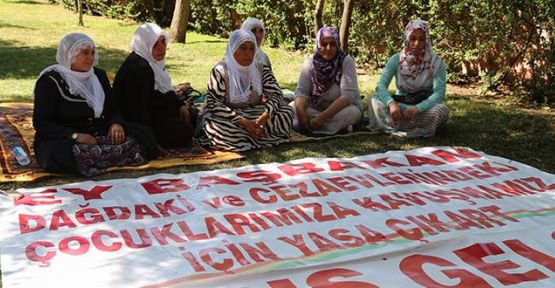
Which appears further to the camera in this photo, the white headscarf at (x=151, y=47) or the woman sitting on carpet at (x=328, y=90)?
the woman sitting on carpet at (x=328, y=90)

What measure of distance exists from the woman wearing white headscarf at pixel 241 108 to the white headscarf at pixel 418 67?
1200 mm

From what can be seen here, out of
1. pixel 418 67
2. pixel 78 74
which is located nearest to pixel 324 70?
pixel 418 67

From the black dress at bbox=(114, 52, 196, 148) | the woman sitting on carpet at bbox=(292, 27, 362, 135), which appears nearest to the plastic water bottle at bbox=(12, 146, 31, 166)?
the black dress at bbox=(114, 52, 196, 148)

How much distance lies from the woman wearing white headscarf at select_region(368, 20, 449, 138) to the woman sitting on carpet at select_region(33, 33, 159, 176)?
7.19 feet

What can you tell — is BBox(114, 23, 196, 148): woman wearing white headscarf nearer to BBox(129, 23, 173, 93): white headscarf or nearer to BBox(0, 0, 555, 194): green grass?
BBox(129, 23, 173, 93): white headscarf

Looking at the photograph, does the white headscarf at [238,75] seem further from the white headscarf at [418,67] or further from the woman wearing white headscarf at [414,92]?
the white headscarf at [418,67]

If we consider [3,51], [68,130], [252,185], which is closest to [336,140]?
[252,185]

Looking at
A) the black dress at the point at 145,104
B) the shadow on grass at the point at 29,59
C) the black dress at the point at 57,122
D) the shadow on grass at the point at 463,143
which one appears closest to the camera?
the black dress at the point at 57,122

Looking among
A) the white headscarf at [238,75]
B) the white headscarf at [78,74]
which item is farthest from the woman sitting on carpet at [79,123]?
the white headscarf at [238,75]

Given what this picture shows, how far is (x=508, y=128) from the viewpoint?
567 centimetres

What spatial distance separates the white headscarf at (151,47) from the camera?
Answer: 182 inches

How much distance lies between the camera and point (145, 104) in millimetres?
4621

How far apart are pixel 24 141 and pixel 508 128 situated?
4.46 m

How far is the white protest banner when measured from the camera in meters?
2.67
